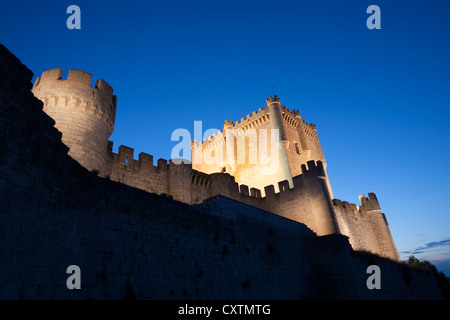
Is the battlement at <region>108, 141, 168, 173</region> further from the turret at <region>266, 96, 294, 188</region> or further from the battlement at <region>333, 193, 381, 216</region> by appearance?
the turret at <region>266, 96, 294, 188</region>

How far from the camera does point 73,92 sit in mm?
11055

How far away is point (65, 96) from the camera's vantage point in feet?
35.7

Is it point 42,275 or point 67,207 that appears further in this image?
point 67,207

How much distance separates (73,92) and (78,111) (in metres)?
0.84

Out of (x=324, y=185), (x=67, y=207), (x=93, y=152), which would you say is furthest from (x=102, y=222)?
(x=324, y=185)

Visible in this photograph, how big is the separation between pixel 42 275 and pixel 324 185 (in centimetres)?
1636

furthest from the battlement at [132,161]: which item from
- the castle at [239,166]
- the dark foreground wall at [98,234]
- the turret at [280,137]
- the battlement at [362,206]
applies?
the turret at [280,137]

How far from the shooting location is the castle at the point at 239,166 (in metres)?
11.0

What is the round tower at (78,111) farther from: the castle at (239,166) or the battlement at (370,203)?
the battlement at (370,203)

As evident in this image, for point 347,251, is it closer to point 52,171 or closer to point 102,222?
point 102,222

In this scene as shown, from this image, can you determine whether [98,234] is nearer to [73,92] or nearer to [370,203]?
[73,92]

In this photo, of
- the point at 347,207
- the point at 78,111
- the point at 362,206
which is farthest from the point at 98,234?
the point at 362,206

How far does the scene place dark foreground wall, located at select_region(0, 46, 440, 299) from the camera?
369cm

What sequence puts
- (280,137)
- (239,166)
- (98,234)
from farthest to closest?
(239,166) < (280,137) < (98,234)
